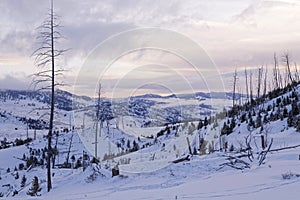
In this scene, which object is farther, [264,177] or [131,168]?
[131,168]

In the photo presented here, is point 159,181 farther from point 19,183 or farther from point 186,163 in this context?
point 19,183

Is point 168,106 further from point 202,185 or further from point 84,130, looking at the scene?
point 202,185

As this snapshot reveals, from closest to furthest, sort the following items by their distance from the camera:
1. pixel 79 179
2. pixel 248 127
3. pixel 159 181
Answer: pixel 159 181, pixel 79 179, pixel 248 127

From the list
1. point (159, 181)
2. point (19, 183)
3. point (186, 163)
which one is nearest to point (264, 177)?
point (159, 181)

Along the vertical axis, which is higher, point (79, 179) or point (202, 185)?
point (202, 185)

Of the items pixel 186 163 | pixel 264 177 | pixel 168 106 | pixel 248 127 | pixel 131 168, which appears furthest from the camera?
pixel 168 106

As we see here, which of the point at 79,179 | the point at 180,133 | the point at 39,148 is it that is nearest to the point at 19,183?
the point at 79,179

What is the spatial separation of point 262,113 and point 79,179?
466 inches

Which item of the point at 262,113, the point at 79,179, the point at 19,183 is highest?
the point at 262,113

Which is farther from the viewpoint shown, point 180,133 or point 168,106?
point 168,106

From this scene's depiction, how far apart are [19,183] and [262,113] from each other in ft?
48.2

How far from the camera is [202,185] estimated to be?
28.9 ft

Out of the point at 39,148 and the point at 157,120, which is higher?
the point at 157,120

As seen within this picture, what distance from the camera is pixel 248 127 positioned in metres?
20.6
